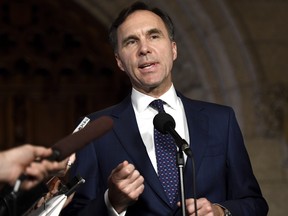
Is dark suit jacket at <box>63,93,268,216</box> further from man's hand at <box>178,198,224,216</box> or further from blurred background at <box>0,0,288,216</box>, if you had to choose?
blurred background at <box>0,0,288,216</box>

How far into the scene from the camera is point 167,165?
6.92 feet

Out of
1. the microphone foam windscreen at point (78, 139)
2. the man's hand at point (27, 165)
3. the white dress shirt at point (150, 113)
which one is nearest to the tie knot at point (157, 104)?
the white dress shirt at point (150, 113)

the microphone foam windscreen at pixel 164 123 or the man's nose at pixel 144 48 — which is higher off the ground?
the man's nose at pixel 144 48

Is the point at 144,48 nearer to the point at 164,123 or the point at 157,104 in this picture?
the point at 157,104

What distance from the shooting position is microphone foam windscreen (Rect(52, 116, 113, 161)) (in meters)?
1.49

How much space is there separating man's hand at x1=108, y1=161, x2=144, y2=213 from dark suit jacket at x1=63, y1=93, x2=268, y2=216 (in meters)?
0.18

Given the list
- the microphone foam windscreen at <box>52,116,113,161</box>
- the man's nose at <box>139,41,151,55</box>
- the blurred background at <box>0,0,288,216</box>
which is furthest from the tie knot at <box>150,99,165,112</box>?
the blurred background at <box>0,0,288,216</box>

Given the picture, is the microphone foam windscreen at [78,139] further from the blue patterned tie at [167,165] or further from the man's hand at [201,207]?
the blue patterned tie at [167,165]

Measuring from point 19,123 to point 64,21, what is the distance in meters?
0.67

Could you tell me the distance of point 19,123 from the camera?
4879mm

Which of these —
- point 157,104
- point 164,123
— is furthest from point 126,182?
A: point 157,104

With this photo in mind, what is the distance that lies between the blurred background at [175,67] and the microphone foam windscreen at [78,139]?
297 centimetres

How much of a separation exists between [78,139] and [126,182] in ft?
1.10

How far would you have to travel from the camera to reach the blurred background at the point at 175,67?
4.55 m
